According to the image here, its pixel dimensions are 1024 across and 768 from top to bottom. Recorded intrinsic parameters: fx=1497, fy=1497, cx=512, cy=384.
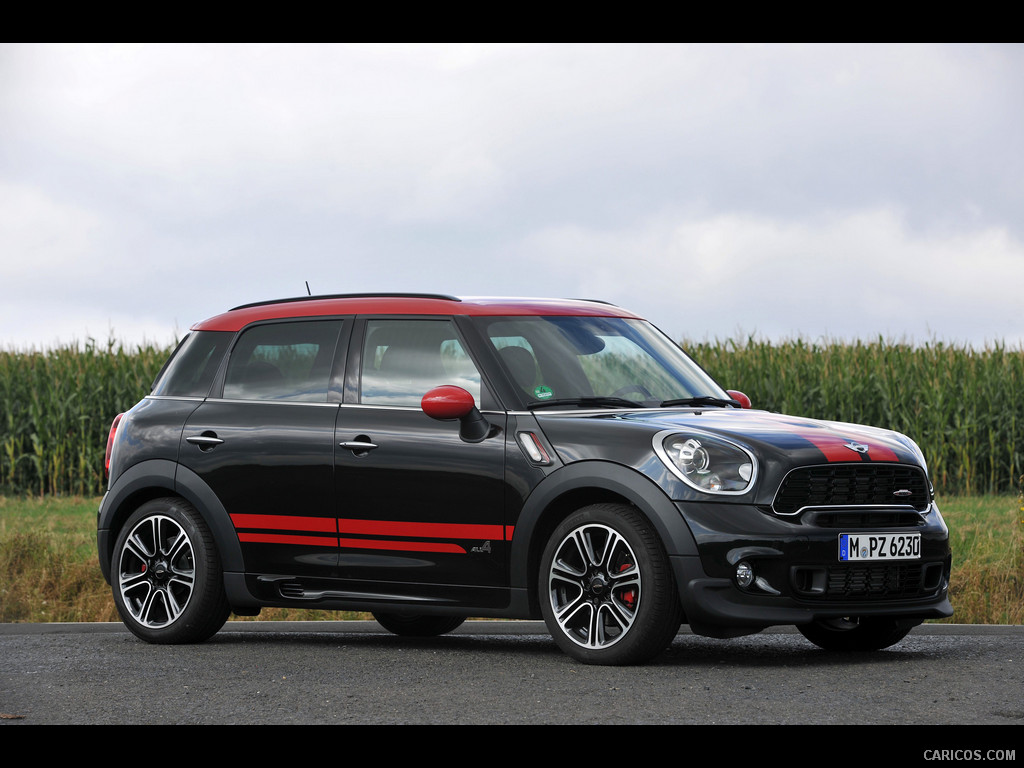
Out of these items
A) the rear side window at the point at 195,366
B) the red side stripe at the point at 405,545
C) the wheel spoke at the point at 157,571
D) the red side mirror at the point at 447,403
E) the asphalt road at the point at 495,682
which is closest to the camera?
the asphalt road at the point at 495,682

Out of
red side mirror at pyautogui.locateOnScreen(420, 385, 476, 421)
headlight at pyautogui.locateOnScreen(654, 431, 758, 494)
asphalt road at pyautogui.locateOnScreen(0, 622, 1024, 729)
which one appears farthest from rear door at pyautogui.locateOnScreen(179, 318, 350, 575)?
headlight at pyautogui.locateOnScreen(654, 431, 758, 494)

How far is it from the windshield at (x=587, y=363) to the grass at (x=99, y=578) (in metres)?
3.69

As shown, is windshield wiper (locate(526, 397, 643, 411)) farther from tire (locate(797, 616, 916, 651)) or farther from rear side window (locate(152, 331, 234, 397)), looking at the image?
rear side window (locate(152, 331, 234, 397))

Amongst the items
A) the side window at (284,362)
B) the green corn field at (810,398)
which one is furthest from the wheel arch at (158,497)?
the green corn field at (810,398)

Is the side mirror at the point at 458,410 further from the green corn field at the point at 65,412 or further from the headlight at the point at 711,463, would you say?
the green corn field at the point at 65,412

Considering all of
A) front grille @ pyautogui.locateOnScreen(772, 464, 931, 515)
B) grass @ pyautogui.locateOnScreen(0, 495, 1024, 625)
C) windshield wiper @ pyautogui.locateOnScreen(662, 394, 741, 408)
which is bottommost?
grass @ pyautogui.locateOnScreen(0, 495, 1024, 625)

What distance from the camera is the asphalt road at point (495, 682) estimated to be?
634cm

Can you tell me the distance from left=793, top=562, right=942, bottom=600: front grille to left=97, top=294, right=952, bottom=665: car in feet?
0.04

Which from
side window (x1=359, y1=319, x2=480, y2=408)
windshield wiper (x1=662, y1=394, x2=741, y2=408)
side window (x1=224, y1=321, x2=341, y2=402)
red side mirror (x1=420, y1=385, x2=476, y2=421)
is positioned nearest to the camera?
red side mirror (x1=420, y1=385, x2=476, y2=421)

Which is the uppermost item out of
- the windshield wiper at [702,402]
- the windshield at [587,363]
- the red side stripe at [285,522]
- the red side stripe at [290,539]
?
the windshield at [587,363]

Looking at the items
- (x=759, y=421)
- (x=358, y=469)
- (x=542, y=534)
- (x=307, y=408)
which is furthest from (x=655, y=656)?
(x=307, y=408)

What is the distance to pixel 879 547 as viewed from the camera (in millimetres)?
7727

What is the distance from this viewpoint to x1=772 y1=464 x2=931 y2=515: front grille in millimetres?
7551

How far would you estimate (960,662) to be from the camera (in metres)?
8.05
